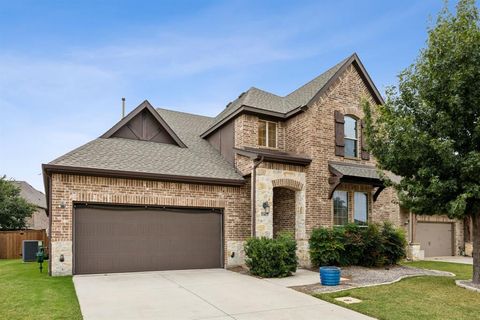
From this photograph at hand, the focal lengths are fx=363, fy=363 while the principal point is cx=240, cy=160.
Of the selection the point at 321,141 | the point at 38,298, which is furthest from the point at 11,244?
the point at 321,141

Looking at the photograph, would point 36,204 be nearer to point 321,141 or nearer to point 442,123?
point 321,141

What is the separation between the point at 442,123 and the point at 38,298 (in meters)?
10.5

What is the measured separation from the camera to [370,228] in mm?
13609

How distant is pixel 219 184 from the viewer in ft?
44.1

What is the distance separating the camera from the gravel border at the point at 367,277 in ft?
30.5

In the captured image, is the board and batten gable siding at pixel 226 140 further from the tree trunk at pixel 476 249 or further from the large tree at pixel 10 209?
the large tree at pixel 10 209

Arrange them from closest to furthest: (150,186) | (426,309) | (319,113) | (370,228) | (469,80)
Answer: (426,309) < (469,80) < (150,186) < (370,228) < (319,113)

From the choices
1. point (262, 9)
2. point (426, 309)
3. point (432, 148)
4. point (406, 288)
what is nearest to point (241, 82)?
point (262, 9)

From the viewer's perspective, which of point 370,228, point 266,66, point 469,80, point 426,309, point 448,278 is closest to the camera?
point 426,309

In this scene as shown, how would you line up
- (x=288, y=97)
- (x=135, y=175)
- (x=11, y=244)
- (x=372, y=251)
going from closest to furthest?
(x=135, y=175)
(x=372, y=251)
(x=288, y=97)
(x=11, y=244)

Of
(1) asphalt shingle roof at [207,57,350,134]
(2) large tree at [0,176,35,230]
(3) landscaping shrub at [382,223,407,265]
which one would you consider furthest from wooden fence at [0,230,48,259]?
(3) landscaping shrub at [382,223,407,265]

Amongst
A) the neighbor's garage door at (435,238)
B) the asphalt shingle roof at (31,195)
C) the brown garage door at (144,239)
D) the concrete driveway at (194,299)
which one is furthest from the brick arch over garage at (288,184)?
the asphalt shingle roof at (31,195)

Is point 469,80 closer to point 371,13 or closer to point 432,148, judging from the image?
point 432,148

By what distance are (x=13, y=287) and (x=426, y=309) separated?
9.72 meters
